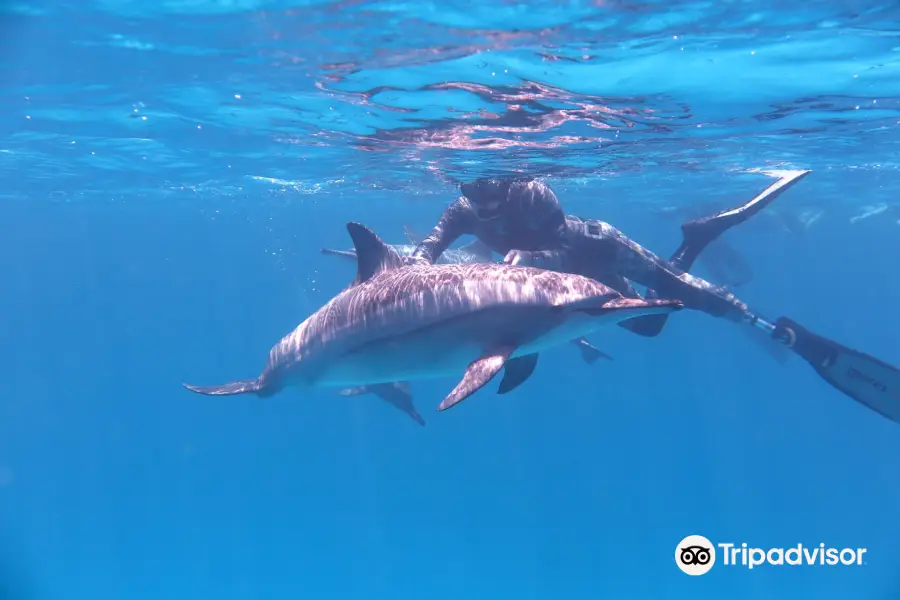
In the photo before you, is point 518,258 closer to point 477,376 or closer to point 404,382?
point 477,376

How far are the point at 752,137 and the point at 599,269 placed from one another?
999 cm

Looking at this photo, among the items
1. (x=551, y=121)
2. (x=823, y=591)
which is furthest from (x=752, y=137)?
(x=823, y=591)

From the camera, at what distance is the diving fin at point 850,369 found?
9.34 metres

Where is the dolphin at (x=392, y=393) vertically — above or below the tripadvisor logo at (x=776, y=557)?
above

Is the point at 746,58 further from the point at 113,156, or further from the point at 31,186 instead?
the point at 31,186

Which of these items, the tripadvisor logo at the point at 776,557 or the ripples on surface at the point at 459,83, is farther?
the tripadvisor logo at the point at 776,557

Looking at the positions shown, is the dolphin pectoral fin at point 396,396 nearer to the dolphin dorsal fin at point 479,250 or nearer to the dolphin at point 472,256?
the dolphin at point 472,256

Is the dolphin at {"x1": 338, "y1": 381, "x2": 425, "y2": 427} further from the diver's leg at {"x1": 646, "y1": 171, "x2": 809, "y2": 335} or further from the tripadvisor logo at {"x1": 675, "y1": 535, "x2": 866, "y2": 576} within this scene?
the tripadvisor logo at {"x1": 675, "y1": 535, "x2": 866, "y2": 576}

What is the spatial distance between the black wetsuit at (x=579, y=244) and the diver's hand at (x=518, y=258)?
3.20ft

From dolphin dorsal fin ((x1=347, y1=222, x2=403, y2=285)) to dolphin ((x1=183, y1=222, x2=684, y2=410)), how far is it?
0.01 meters

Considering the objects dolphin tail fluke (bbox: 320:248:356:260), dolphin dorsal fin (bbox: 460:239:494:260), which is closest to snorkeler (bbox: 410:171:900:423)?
dolphin tail fluke (bbox: 320:248:356:260)

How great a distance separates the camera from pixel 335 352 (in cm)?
763

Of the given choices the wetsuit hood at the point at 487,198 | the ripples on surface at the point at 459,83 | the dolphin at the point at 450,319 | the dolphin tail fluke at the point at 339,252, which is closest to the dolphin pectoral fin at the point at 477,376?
the dolphin at the point at 450,319

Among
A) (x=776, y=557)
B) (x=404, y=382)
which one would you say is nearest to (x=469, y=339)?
(x=404, y=382)
